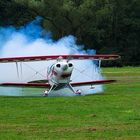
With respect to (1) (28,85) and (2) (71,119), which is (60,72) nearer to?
(1) (28,85)

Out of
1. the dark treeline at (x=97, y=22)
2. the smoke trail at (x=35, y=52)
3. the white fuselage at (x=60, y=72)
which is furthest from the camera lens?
the dark treeline at (x=97, y=22)

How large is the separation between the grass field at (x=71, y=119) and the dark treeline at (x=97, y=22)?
5377cm

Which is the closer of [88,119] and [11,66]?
[88,119]

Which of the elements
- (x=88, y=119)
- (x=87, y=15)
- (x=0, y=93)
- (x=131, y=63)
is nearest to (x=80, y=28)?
(x=87, y=15)

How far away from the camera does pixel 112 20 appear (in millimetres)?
82250

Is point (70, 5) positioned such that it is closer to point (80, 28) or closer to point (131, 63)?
point (80, 28)

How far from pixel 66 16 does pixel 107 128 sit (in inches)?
2499

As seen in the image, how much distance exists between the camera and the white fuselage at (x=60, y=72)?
2984 cm

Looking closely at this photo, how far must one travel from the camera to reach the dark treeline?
78.6 meters

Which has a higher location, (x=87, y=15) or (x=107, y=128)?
(x=107, y=128)

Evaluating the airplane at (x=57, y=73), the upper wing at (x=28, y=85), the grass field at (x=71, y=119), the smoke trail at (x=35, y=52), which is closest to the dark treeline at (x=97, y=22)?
the smoke trail at (x=35, y=52)

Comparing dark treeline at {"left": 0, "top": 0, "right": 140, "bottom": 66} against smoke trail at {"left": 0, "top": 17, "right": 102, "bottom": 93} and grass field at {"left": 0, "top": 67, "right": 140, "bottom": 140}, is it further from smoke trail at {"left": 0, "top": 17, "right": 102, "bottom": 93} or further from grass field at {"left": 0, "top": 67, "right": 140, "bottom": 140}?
grass field at {"left": 0, "top": 67, "right": 140, "bottom": 140}

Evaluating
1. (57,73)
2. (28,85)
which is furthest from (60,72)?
(28,85)

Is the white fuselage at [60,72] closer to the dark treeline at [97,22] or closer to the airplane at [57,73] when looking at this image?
the airplane at [57,73]
